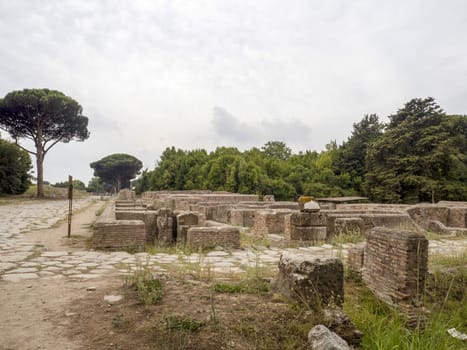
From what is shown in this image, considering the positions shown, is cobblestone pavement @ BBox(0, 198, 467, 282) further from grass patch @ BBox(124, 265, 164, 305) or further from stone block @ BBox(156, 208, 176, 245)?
stone block @ BBox(156, 208, 176, 245)

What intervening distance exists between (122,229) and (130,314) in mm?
3985

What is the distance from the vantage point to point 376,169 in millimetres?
30844

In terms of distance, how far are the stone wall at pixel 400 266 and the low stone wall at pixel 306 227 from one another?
3.78 m

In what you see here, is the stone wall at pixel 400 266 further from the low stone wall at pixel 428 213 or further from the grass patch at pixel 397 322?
the low stone wall at pixel 428 213

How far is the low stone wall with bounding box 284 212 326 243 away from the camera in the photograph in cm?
777

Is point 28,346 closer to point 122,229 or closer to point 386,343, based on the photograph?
point 386,343

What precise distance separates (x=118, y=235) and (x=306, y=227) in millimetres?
4261

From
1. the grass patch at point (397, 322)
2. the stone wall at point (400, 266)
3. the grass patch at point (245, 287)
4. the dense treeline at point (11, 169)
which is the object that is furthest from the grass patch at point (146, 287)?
the dense treeline at point (11, 169)

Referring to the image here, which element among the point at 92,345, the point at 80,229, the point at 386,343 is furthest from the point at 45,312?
the point at 80,229

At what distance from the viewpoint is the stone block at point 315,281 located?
10.5ft

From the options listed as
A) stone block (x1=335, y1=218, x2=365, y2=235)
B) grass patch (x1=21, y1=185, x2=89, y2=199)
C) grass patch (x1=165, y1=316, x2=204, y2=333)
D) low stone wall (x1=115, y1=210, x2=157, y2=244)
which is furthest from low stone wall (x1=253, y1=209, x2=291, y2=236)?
grass patch (x1=21, y1=185, x2=89, y2=199)

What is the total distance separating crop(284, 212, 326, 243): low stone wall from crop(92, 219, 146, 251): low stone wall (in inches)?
137

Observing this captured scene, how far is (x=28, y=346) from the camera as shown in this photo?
2.47 metres

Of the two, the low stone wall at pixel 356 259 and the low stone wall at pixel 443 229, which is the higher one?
the low stone wall at pixel 356 259
